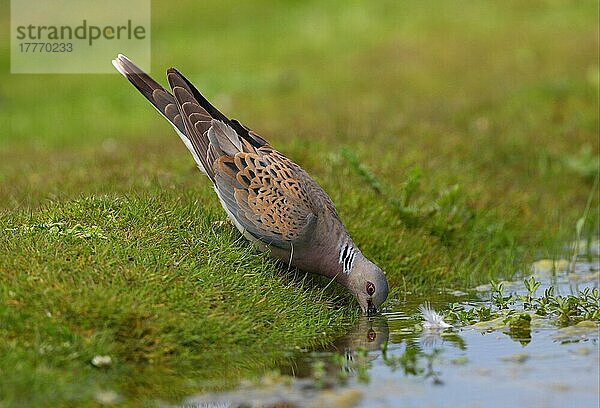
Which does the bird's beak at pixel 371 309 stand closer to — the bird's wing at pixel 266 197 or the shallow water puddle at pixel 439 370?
the shallow water puddle at pixel 439 370

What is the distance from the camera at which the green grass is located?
612 cm

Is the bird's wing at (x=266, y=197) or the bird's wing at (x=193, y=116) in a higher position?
the bird's wing at (x=193, y=116)

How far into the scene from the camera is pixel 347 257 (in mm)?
7488

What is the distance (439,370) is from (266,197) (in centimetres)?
202

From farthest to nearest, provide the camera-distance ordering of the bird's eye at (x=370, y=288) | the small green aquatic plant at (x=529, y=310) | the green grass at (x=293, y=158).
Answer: the bird's eye at (x=370, y=288)
the small green aquatic plant at (x=529, y=310)
the green grass at (x=293, y=158)

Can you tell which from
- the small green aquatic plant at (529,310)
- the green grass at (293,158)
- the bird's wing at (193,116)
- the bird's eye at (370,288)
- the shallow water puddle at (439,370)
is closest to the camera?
the shallow water puddle at (439,370)

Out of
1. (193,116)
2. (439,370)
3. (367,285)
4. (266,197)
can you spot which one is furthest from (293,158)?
(439,370)

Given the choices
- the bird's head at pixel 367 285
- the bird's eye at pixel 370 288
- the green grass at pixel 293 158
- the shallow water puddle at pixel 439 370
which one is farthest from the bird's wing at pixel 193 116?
the shallow water puddle at pixel 439 370

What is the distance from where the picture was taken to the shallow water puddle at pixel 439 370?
5484 millimetres

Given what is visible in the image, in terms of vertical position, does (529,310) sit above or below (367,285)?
below

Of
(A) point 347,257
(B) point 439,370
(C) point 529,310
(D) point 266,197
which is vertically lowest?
(B) point 439,370

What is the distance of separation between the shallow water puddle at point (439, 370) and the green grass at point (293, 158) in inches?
11.2

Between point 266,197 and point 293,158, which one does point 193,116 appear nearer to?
point 266,197

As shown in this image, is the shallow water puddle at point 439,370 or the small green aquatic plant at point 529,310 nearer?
the shallow water puddle at point 439,370
